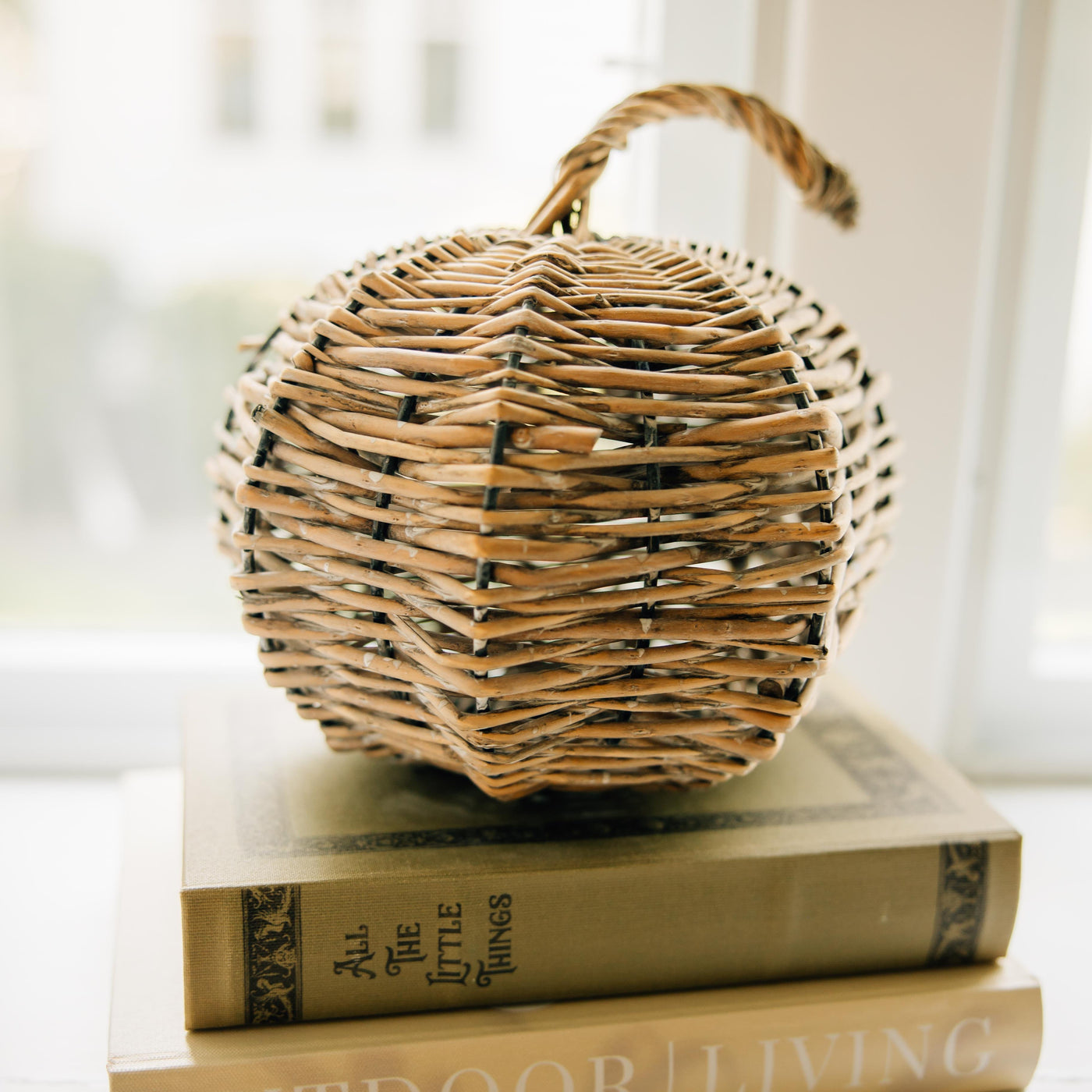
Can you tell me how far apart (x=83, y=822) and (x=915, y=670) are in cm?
66

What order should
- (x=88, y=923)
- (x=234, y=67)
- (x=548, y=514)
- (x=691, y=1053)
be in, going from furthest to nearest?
(x=234, y=67)
(x=88, y=923)
(x=691, y=1053)
(x=548, y=514)

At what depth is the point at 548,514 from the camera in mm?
428

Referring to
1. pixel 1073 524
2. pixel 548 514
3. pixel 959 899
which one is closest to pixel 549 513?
pixel 548 514

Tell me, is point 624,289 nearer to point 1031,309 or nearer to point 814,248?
point 814,248

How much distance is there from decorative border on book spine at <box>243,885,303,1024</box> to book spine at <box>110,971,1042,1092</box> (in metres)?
0.02

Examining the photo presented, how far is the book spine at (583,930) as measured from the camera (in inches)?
19.9

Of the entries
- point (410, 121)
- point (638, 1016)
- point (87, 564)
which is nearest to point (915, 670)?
point (638, 1016)

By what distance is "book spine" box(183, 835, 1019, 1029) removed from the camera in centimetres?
50

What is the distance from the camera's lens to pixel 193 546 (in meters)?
1.00

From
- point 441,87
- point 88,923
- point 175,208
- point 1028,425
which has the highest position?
point 441,87

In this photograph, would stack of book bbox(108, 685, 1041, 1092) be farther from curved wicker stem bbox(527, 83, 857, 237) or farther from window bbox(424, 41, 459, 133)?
window bbox(424, 41, 459, 133)

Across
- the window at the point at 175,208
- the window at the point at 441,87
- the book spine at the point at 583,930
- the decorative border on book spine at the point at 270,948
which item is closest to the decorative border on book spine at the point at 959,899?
the book spine at the point at 583,930

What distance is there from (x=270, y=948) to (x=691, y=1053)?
0.21 meters

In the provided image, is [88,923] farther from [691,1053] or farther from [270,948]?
[691,1053]
